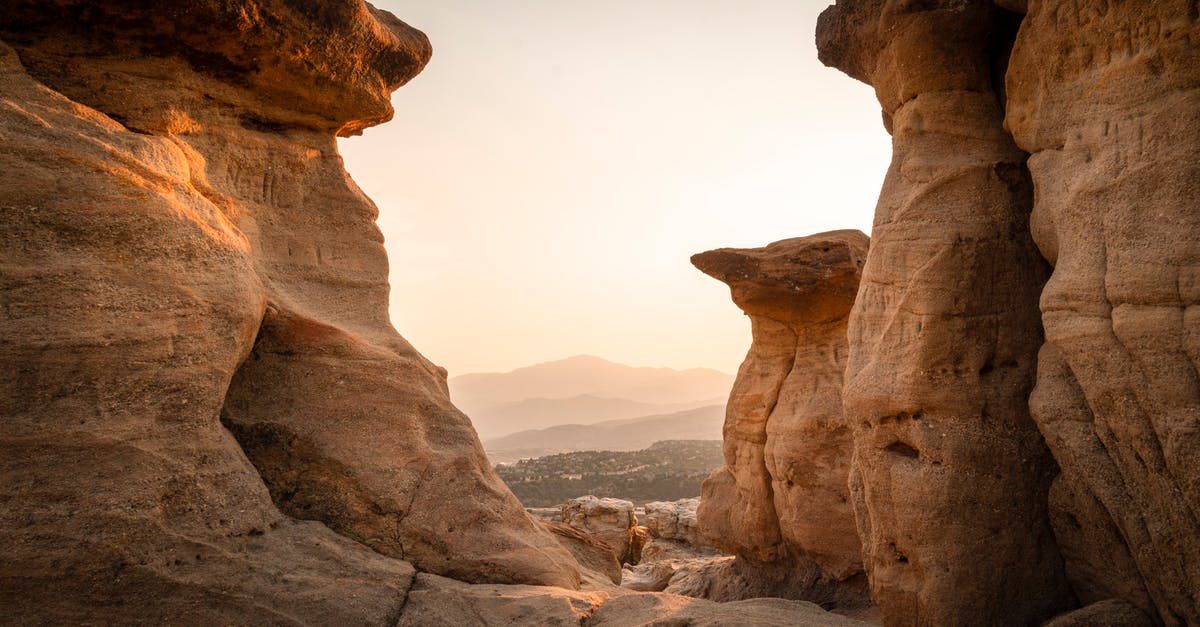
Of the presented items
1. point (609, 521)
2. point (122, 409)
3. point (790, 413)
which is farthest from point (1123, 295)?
point (609, 521)

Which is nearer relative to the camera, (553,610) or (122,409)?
(122,409)

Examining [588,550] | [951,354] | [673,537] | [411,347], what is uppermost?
[411,347]

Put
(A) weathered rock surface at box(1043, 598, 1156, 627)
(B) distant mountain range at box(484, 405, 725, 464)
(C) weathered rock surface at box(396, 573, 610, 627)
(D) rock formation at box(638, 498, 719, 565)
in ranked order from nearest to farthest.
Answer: (A) weathered rock surface at box(1043, 598, 1156, 627) → (C) weathered rock surface at box(396, 573, 610, 627) → (D) rock formation at box(638, 498, 719, 565) → (B) distant mountain range at box(484, 405, 725, 464)

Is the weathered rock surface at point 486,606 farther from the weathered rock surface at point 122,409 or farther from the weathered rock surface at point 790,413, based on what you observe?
the weathered rock surface at point 790,413

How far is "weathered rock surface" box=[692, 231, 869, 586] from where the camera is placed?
9.91 metres

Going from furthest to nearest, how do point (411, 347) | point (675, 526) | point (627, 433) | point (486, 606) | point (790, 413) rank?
point (627, 433), point (675, 526), point (790, 413), point (411, 347), point (486, 606)

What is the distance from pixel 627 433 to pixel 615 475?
73540mm

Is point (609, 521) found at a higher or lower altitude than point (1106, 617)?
lower

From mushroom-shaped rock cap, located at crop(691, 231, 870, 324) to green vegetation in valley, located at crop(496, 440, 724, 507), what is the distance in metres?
15.3

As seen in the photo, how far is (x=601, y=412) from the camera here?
179875mm

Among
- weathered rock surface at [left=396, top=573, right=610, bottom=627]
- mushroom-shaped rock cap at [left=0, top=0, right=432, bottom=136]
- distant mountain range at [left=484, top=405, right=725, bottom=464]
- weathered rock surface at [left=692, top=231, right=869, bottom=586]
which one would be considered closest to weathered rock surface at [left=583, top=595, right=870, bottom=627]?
weathered rock surface at [left=396, top=573, right=610, bottom=627]

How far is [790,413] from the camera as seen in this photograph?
10.6 metres

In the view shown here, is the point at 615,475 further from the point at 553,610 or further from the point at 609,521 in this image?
the point at 553,610

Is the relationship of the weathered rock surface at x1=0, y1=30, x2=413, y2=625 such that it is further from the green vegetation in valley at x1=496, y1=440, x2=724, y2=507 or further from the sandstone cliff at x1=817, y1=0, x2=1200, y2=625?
the green vegetation in valley at x1=496, y1=440, x2=724, y2=507
